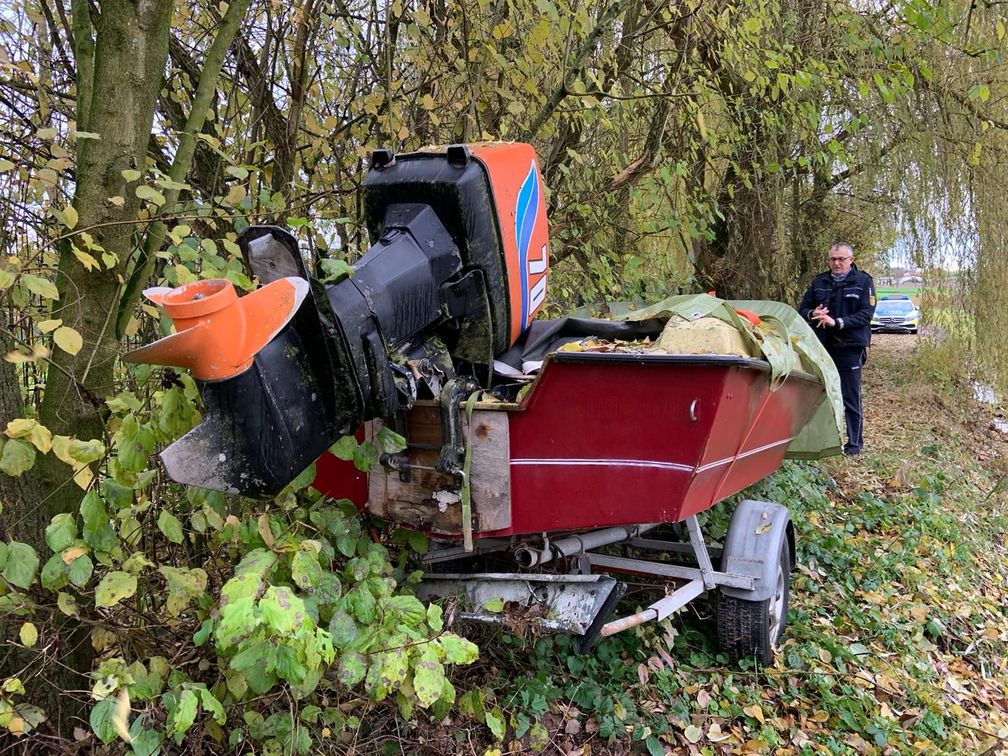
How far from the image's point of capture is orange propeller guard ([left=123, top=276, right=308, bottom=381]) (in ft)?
5.39

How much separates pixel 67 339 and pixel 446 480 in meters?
1.25

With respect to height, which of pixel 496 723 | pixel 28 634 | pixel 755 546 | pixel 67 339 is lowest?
pixel 496 723

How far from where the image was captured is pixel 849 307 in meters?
5.95

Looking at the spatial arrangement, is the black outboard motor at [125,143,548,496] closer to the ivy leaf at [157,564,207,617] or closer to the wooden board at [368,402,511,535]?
the wooden board at [368,402,511,535]

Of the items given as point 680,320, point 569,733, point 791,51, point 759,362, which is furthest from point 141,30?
point 791,51

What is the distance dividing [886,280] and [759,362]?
9641mm

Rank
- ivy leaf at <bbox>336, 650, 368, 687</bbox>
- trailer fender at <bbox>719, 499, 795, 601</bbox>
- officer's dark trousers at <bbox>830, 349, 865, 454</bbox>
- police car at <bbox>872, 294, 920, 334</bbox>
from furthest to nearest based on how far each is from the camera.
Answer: police car at <bbox>872, 294, 920, 334</bbox>
officer's dark trousers at <bbox>830, 349, 865, 454</bbox>
trailer fender at <bbox>719, 499, 795, 601</bbox>
ivy leaf at <bbox>336, 650, 368, 687</bbox>

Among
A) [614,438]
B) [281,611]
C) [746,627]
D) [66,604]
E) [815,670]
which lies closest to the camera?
[281,611]

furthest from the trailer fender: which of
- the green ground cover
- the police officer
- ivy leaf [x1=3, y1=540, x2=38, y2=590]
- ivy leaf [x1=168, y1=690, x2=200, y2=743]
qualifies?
the police officer

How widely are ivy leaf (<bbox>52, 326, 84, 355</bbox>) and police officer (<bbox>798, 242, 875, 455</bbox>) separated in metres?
5.45

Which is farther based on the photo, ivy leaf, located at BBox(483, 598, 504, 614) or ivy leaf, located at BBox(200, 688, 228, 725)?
ivy leaf, located at BBox(483, 598, 504, 614)

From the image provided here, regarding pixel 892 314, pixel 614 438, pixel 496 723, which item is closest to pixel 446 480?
pixel 614 438

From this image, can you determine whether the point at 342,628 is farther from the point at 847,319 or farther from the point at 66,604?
the point at 847,319

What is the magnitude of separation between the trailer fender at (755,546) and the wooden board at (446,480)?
126 cm
